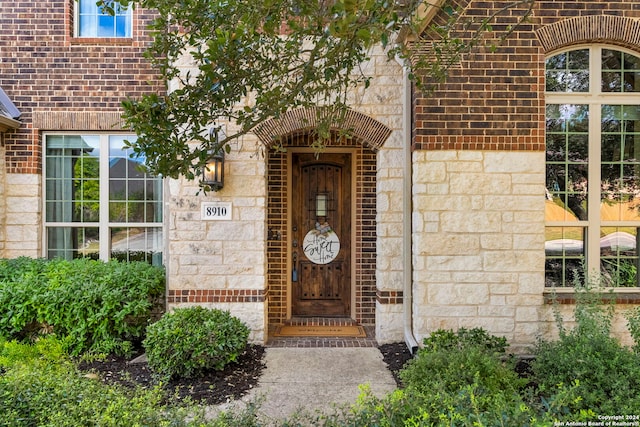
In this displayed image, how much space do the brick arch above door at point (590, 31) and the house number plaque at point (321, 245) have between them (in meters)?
3.43

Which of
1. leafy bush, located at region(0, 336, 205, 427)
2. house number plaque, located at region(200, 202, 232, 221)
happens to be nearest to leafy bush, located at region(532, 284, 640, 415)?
leafy bush, located at region(0, 336, 205, 427)

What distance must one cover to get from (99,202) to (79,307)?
5.58ft

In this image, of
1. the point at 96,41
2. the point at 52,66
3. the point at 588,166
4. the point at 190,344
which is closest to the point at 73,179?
the point at 52,66

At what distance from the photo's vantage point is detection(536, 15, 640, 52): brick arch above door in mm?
4023

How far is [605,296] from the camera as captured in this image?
4008mm

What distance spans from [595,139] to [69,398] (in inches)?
205

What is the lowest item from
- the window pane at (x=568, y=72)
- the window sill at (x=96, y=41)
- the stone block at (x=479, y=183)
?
the stone block at (x=479, y=183)

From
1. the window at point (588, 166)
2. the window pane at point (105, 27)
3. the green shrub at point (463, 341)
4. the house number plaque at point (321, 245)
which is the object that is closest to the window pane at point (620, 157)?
the window at point (588, 166)

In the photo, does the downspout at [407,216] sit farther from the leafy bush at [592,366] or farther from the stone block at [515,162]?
the leafy bush at [592,366]

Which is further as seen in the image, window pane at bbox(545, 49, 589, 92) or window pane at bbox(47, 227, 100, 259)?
window pane at bbox(47, 227, 100, 259)

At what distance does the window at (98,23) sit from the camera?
17.1 feet

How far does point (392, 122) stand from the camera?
4.59m

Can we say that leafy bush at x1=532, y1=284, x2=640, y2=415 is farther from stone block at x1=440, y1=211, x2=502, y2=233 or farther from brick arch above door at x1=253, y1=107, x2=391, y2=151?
brick arch above door at x1=253, y1=107, x2=391, y2=151

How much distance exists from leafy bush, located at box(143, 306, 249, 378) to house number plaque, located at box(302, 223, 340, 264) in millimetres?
1987
